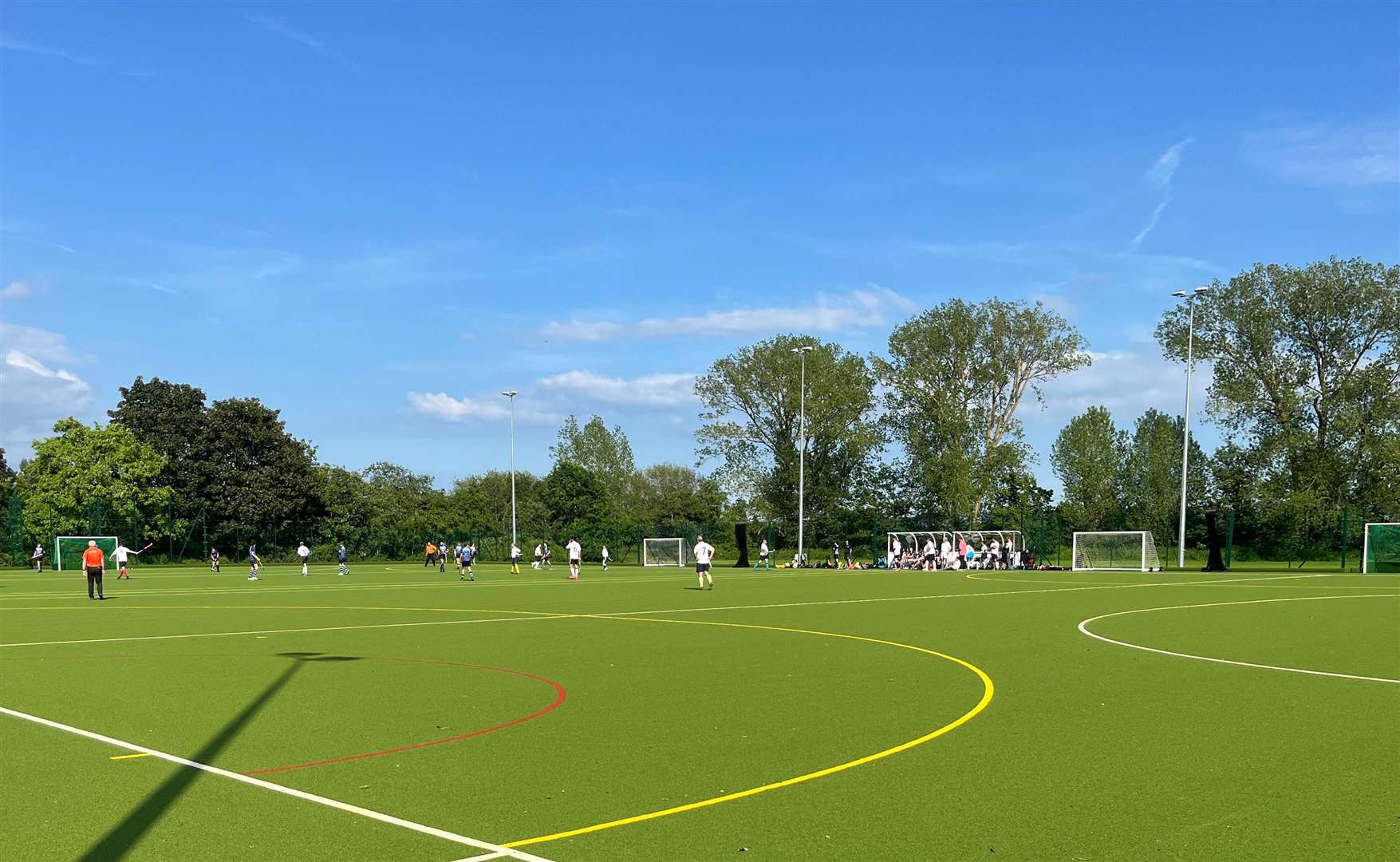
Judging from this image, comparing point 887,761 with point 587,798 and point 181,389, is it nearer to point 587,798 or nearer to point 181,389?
point 587,798

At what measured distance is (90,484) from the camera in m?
66.7

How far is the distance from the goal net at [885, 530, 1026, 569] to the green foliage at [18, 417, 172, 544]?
145 feet

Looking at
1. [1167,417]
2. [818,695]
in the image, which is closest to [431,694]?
[818,695]

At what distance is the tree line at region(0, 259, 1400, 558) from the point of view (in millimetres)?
57062

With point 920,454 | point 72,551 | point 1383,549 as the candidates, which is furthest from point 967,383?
point 72,551

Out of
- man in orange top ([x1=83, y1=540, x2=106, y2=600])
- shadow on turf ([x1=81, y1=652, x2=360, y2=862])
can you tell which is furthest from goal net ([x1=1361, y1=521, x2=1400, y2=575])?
shadow on turf ([x1=81, y1=652, x2=360, y2=862])

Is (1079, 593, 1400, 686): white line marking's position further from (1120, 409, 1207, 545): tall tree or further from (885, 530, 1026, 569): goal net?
(1120, 409, 1207, 545): tall tree

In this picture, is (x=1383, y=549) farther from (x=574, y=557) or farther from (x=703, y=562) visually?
(x=574, y=557)

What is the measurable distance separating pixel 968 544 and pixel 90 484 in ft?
163

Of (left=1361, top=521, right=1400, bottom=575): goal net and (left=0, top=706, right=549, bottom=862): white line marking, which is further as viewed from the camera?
(left=1361, top=521, right=1400, bottom=575): goal net

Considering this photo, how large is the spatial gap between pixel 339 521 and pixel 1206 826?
7687 cm

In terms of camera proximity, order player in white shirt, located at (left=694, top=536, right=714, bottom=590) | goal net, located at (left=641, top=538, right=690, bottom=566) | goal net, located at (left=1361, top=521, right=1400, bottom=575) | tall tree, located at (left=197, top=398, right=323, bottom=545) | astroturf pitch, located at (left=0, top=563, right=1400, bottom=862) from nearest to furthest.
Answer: astroturf pitch, located at (left=0, top=563, right=1400, bottom=862), player in white shirt, located at (left=694, top=536, right=714, bottom=590), goal net, located at (left=1361, top=521, right=1400, bottom=575), goal net, located at (left=641, top=538, right=690, bottom=566), tall tree, located at (left=197, top=398, right=323, bottom=545)

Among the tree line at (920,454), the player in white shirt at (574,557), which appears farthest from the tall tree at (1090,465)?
the player in white shirt at (574,557)

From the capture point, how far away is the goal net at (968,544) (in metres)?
54.8
